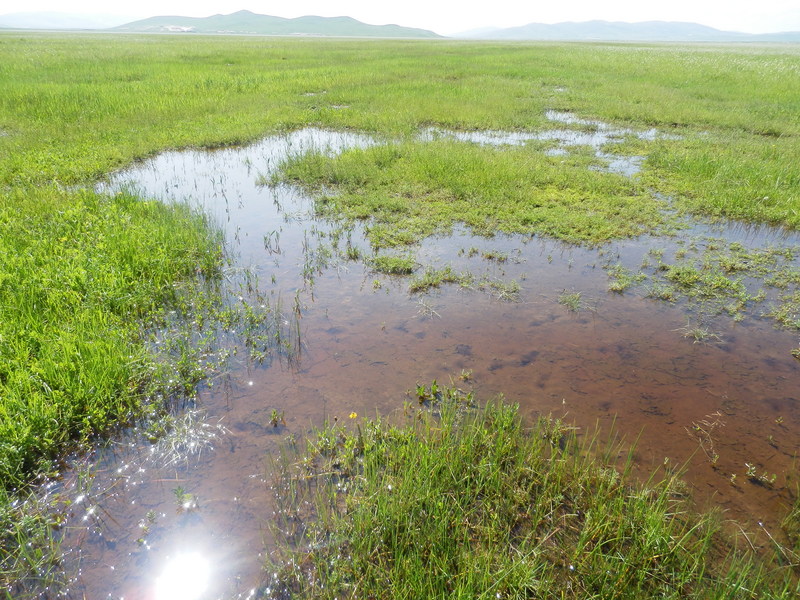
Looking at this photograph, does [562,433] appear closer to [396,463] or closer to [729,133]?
[396,463]

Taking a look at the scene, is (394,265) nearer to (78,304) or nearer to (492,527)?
(78,304)

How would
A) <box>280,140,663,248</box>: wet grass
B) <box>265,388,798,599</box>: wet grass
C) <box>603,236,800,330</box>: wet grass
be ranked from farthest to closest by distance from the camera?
1. <box>280,140,663,248</box>: wet grass
2. <box>603,236,800,330</box>: wet grass
3. <box>265,388,798,599</box>: wet grass

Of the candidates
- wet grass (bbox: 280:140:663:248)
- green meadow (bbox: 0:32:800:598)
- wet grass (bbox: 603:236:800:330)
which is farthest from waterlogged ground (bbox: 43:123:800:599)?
wet grass (bbox: 280:140:663:248)

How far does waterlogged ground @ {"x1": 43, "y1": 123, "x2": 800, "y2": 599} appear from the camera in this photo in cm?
315

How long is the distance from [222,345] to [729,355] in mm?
5810

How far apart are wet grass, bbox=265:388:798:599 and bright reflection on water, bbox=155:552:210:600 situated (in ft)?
1.54

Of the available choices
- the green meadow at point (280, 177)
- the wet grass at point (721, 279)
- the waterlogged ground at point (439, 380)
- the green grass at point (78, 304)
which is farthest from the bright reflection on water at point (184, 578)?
the wet grass at point (721, 279)

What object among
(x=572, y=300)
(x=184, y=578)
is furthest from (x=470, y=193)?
(x=184, y=578)

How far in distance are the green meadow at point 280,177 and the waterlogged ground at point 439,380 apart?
0.46m

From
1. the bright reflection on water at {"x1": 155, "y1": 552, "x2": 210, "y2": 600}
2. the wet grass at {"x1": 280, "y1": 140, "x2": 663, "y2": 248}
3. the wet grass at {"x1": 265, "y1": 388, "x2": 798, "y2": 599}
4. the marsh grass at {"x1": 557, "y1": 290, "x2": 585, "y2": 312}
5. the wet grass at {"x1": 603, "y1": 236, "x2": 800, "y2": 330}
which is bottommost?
the bright reflection on water at {"x1": 155, "y1": 552, "x2": 210, "y2": 600}

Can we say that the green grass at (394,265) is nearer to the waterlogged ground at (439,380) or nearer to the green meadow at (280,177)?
the green meadow at (280,177)

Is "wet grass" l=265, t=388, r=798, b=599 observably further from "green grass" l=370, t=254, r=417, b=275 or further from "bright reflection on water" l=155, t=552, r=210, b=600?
"green grass" l=370, t=254, r=417, b=275

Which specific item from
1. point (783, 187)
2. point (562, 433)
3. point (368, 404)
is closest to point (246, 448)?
point (368, 404)

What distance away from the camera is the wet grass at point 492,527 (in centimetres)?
274
